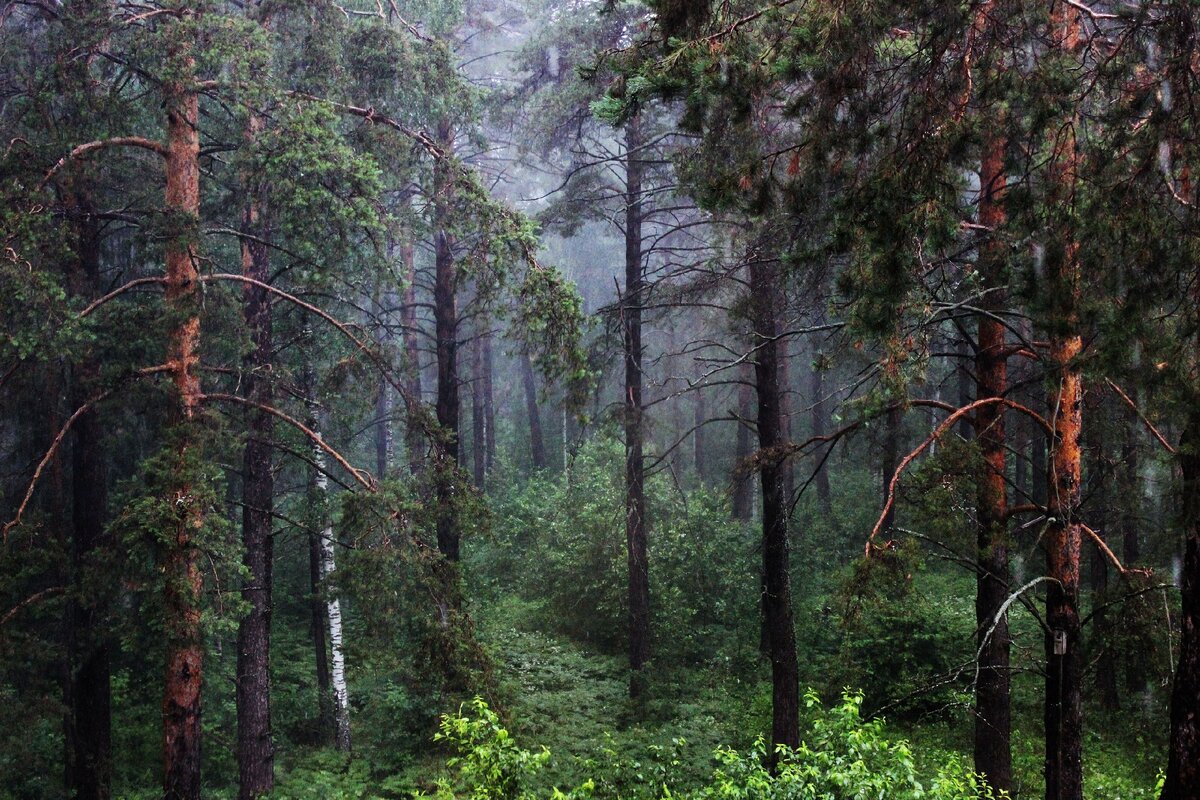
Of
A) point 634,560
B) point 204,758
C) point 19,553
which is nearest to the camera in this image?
point 19,553

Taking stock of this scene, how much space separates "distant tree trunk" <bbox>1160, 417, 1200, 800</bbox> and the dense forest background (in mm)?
23

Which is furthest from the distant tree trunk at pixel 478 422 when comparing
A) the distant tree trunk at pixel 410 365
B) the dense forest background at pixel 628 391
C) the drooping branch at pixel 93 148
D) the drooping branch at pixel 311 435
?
the drooping branch at pixel 93 148

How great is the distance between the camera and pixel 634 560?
1411 centimetres

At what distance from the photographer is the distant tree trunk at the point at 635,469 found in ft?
43.3

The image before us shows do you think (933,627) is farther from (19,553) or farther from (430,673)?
(19,553)

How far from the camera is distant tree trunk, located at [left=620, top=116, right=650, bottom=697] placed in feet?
43.3

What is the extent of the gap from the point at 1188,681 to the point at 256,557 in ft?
32.9

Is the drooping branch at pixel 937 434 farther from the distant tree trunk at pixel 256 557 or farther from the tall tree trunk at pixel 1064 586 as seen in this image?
the distant tree trunk at pixel 256 557

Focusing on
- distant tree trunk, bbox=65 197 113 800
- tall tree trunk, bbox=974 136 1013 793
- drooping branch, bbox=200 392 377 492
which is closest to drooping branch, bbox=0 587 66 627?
distant tree trunk, bbox=65 197 113 800

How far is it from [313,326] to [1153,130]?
472 inches

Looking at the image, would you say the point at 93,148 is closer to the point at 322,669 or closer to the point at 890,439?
the point at 890,439

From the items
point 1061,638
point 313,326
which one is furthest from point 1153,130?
point 313,326

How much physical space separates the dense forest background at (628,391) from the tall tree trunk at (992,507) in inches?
1.8

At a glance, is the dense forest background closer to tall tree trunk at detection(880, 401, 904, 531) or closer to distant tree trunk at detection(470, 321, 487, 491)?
tall tree trunk at detection(880, 401, 904, 531)
